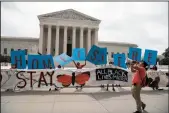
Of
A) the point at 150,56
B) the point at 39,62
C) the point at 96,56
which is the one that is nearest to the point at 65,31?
the point at 150,56

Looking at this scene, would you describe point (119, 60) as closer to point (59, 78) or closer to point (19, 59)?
point (59, 78)

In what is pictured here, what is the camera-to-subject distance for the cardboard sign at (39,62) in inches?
400

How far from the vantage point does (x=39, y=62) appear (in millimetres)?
10281

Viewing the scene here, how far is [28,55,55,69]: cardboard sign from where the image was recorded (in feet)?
33.4

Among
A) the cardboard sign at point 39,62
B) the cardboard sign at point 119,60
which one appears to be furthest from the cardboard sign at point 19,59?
the cardboard sign at point 119,60

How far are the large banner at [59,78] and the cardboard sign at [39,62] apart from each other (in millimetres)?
461

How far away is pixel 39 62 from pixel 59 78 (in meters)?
1.41

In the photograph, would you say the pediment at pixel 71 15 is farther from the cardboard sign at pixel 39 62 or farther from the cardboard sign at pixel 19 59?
the cardboard sign at pixel 39 62

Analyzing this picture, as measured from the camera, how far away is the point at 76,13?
202ft

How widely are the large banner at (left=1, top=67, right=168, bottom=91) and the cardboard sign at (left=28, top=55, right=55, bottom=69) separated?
46 centimetres

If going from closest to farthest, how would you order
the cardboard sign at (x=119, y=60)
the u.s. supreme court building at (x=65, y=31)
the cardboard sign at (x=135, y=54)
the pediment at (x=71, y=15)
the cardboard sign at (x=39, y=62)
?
the cardboard sign at (x=39, y=62)
the cardboard sign at (x=135, y=54)
the cardboard sign at (x=119, y=60)
the u.s. supreme court building at (x=65, y=31)
the pediment at (x=71, y=15)

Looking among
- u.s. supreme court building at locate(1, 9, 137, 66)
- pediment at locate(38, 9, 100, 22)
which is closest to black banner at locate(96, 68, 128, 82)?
u.s. supreme court building at locate(1, 9, 137, 66)

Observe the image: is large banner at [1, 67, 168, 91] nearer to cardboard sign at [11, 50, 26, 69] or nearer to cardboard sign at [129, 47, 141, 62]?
cardboard sign at [11, 50, 26, 69]

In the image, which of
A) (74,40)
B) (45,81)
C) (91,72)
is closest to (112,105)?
(91,72)
